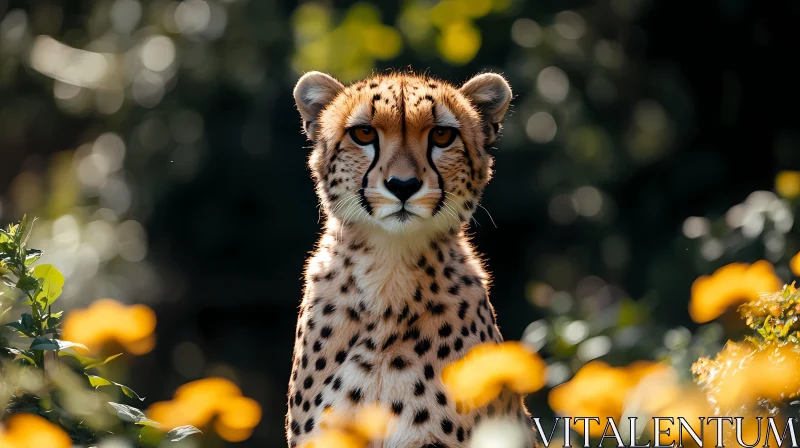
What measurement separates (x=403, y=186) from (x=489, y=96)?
63 cm

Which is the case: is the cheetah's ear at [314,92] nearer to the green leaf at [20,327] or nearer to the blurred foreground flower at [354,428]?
the blurred foreground flower at [354,428]

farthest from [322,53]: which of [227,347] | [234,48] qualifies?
[227,347]

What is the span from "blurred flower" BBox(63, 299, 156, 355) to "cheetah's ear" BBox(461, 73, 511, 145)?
1.20 metres

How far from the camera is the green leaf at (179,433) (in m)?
2.25

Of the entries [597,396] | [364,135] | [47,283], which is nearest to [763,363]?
[597,396]

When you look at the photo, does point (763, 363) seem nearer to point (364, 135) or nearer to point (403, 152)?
point (403, 152)

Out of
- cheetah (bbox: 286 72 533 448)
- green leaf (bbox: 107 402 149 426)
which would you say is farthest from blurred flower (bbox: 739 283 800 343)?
green leaf (bbox: 107 402 149 426)

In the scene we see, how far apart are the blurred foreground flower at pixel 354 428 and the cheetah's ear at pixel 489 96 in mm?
969

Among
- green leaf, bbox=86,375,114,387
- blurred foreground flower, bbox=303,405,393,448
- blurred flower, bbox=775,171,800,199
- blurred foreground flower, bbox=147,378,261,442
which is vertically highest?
blurred flower, bbox=775,171,800,199

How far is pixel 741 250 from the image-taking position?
12.7 ft

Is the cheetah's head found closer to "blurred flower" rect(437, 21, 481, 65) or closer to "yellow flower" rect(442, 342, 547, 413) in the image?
"yellow flower" rect(442, 342, 547, 413)

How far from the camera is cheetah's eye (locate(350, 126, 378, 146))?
316cm

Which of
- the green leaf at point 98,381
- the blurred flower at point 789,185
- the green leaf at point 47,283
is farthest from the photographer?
the blurred flower at point 789,185

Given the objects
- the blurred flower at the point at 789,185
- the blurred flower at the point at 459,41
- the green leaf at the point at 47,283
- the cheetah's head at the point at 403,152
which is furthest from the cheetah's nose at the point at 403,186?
the blurred flower at the point at 459,41
